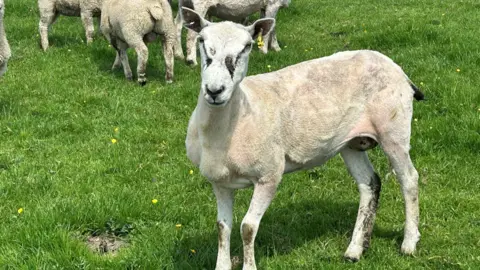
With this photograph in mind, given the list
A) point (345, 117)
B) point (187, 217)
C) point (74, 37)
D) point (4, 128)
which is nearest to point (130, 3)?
point (4, 128)

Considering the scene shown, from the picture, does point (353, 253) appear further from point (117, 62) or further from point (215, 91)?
point (117, 62)

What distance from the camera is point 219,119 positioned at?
3977 millimetres

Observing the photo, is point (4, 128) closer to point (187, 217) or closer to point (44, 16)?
point (187, 217)

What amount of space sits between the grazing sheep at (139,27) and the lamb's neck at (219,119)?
243 inches

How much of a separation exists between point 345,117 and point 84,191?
278 centimetres

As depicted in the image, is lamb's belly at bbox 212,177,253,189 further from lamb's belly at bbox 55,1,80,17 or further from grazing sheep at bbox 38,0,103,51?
lamb's belly at bbox 55,1,80,17

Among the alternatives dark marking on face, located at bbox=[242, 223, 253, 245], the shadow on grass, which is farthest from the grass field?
dark marking on face, located at bbox=[242, 223, 253, 245]

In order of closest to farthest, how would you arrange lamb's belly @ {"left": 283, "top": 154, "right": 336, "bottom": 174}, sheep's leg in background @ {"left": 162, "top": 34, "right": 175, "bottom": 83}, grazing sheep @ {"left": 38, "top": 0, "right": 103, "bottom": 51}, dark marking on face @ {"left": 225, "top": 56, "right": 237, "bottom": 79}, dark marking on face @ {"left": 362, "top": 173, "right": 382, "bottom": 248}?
dark marking on face @ {"left": 225, "top": 56, "right": 237, "bottom": 79}, lamb's belly @ {"left": 283, "top": 154, "right": 336, "bottom": 174}, dark marking on face @ {"left": 362, "top": 173, "right": 382, "bottom": 248}, sheep's leg in background @ {"left": 162, "top": 34, "right": 175, "bottom": 83}, grazing sheep @ {"left": 38, "top": 0, "right": 103, "bottom": 51}

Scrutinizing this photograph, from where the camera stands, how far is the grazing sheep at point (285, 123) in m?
3.82

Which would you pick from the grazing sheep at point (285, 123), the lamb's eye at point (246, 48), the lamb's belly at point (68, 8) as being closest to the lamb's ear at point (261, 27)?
the grazing sheep at point (285, 123)

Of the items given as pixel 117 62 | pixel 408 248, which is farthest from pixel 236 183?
pixel 117 62

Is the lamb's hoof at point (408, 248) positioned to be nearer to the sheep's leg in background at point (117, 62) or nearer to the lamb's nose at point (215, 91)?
the lamb's nose at point (215, 91)

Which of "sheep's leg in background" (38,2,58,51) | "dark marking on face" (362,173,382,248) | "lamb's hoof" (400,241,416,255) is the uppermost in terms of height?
"dark marking on face" (362,173,382,248)

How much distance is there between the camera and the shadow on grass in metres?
4.73
